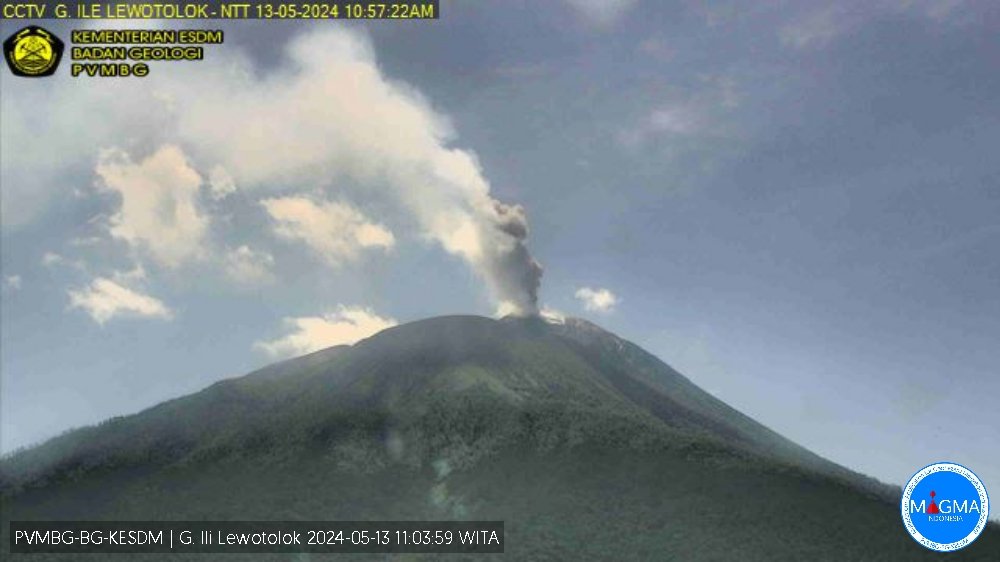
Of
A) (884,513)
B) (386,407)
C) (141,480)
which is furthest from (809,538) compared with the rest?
(141,480)

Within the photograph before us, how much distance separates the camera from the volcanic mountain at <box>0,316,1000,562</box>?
93.6 meters

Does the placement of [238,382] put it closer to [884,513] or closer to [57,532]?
[57,532]

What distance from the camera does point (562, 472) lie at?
11331cm

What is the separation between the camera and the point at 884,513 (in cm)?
9262

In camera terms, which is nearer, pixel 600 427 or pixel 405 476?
pixel 405 476

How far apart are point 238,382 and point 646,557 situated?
103 m

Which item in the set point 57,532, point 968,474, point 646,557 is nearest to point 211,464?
point 57,532

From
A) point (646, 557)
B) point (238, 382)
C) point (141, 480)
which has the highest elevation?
point (238, 382)

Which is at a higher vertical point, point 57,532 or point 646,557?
point 57,532

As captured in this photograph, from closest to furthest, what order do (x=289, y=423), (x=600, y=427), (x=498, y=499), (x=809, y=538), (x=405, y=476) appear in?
(x=809, y=538) < (x=498, y=499) < (x=405, y=476) < (x=600, y=427) < (x=289, y=423)

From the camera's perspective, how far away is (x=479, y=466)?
11756 centimetres

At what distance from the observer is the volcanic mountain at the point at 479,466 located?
93625 millimetres

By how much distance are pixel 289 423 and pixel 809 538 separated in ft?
282

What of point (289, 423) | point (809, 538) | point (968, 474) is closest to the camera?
point (968, 474)
